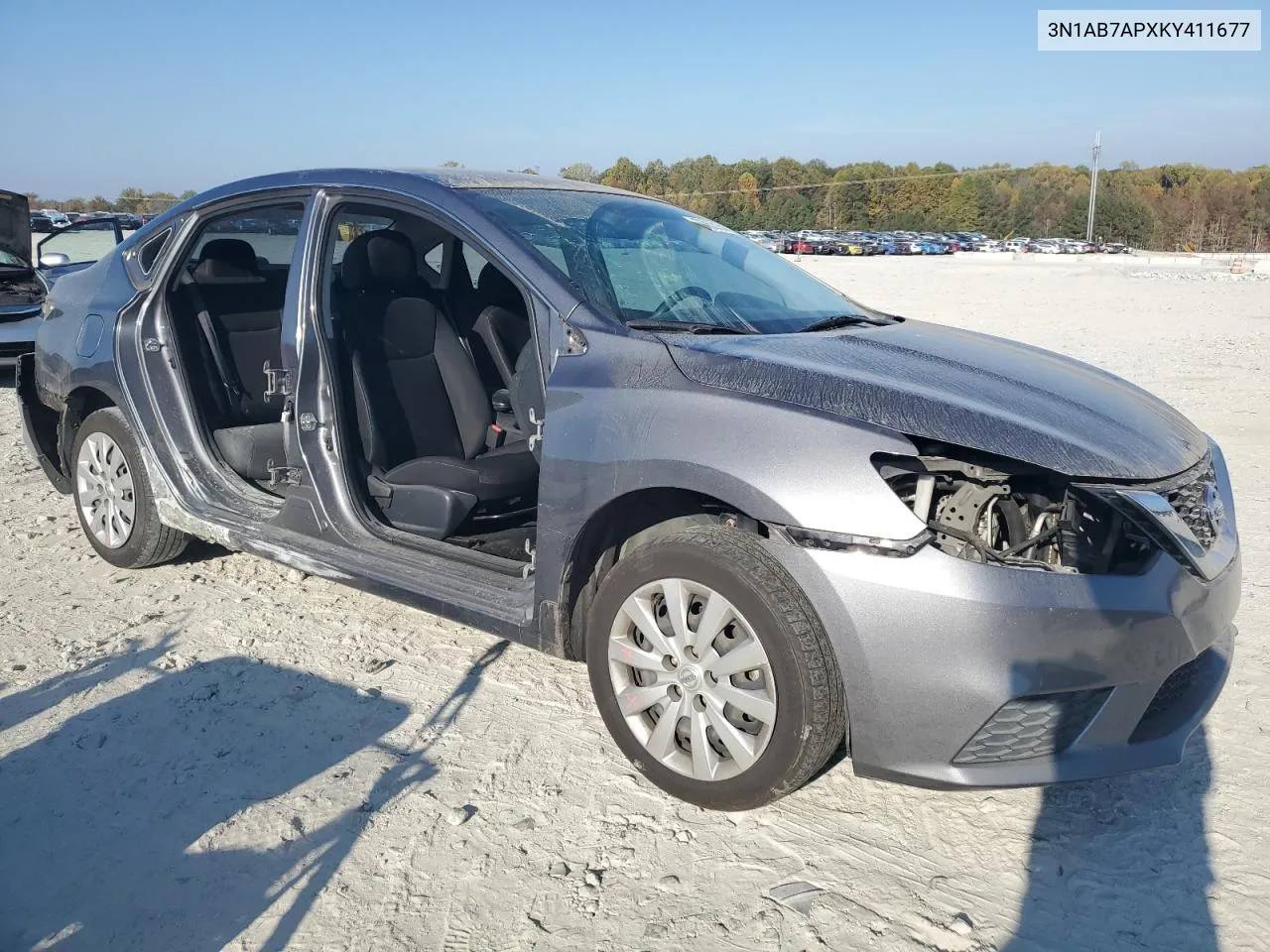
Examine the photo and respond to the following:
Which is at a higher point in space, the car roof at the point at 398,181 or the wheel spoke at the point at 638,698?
the car roof at the point at 398,181

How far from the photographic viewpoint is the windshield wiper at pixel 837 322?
141 inches

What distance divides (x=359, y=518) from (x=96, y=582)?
1.70m

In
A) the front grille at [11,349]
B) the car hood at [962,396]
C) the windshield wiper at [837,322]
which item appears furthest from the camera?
the front grille at [11,349]

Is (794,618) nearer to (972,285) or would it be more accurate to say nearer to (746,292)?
(746,292)

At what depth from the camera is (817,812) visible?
2.96m

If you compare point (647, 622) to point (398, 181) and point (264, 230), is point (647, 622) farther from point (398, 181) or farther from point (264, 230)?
point (264, 230)

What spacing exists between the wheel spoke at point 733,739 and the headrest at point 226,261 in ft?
10.7

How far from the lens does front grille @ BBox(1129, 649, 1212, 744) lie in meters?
2.67

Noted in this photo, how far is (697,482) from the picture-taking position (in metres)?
2.82

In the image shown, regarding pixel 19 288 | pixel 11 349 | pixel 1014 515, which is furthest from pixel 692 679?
pixel 19 288

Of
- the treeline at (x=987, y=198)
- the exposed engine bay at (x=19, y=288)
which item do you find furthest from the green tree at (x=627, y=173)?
the exposed engine bay at (x=19, y=288)

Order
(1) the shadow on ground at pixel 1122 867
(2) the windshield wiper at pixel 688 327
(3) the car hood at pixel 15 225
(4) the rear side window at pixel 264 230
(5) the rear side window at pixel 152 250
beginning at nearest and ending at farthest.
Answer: (1) the shadow on ground at pixel 1122 867 → (2) the windshield wiper at pixel 688 327 → (4) the rear side window at pixel 264 230 → (5) the rear side window at pixel 152 250 → (3) the car hood at pixel 15 225

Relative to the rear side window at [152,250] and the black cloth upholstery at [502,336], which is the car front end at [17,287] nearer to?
the rear side window at [152,250]

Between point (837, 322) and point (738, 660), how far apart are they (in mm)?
1537
